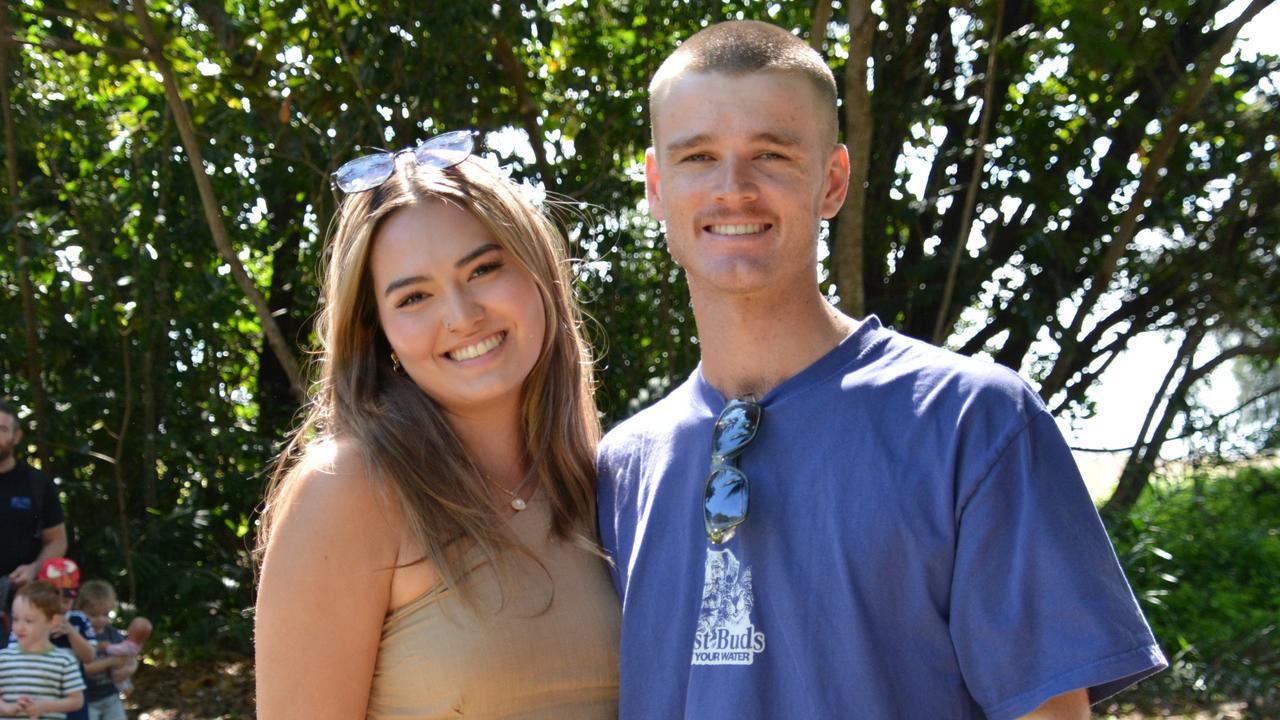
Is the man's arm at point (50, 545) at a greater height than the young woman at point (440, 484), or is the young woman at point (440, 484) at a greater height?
the man's arm at point (50, 545)

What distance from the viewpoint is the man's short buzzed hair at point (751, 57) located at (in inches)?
91.6

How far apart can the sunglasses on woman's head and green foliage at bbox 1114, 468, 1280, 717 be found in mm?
5779

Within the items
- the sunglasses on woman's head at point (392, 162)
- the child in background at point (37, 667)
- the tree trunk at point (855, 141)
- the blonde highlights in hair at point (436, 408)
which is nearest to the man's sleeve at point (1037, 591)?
the blonde highlights in hair at point (436, 408)

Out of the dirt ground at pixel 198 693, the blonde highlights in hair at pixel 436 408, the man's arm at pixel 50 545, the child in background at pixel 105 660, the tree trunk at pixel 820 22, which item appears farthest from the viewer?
the dirt ground at pixel 198 693

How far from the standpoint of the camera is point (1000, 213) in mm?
7293

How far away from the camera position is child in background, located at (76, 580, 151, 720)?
6.53 metres

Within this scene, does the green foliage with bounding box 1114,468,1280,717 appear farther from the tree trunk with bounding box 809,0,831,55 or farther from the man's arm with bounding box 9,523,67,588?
the man's arm with bounding box 9,523,67,588

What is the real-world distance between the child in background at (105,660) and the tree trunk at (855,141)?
13.4ft

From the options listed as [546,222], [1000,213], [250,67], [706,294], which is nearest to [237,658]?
[250,67]

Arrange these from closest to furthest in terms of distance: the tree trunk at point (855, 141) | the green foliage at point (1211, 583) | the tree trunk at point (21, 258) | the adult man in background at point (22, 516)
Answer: the tree trunk at point (855, 141) → the adult man in background at point (22, 516) → the green foliage at point (1211, 583) → the tree trunk at point (21, 258)

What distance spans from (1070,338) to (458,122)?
3565mm

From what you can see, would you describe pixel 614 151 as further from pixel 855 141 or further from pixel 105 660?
pixel 105 660

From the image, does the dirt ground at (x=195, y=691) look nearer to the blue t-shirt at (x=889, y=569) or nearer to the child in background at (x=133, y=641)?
the child in background at (x=133, y=641)

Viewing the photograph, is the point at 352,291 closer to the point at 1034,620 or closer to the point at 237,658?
the point at 1034,620
